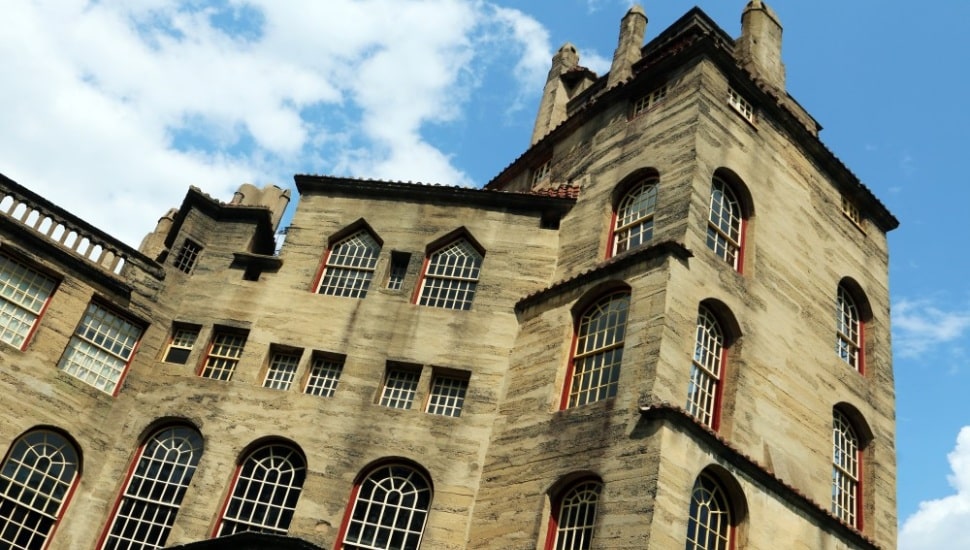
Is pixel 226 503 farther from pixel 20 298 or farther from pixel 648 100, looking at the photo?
pixel 648 100

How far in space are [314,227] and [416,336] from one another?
560 centimetres

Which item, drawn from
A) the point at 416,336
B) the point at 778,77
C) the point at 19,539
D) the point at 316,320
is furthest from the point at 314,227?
the point at 778,77

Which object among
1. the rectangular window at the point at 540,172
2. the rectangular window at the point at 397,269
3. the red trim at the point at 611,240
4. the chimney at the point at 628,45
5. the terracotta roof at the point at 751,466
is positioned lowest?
the terracotta roof at the point at 751,466

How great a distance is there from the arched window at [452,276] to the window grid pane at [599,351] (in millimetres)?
4096

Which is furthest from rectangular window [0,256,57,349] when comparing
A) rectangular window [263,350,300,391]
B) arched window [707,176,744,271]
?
arched window [707,176,744,271]

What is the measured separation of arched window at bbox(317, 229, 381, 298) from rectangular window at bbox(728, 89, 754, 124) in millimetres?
11305

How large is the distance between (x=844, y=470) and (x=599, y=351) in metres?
8.06

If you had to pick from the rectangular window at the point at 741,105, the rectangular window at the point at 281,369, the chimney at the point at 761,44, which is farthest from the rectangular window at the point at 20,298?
the chimney at the point at 761,44

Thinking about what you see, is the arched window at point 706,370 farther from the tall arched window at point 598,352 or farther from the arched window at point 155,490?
the arched window at point 155,490

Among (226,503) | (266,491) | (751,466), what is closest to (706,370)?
(751,466)

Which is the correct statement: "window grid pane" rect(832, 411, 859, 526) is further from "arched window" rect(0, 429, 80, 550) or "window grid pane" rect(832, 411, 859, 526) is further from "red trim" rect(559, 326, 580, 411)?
"arched window" rect(0, 429, 80, 550)

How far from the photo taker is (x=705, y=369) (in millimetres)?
21188

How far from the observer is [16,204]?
2425cm

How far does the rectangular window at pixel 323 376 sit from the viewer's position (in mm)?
23922
